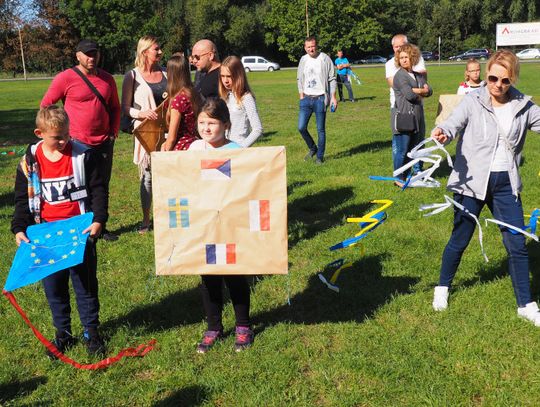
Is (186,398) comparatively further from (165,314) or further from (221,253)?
(165,314)

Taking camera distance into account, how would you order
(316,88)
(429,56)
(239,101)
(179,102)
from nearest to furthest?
(179,102)
(239,101)
(316,88)
(429,56)

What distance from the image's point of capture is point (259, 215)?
3.68 meters

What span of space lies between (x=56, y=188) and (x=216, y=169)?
1097mm

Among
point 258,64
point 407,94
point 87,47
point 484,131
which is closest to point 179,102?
point 87,47

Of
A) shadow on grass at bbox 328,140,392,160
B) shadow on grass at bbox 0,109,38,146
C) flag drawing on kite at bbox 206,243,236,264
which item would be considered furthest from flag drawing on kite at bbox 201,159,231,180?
shadow on grass at bbox 0,109,38,146

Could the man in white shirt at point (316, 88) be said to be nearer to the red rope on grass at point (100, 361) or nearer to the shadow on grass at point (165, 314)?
the shadow on grass at point (165, 314)

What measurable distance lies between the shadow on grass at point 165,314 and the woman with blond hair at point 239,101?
5.30 feet

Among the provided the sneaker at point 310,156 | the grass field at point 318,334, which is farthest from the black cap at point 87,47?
the sneaker at point 310,156

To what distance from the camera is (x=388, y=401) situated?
11.4ft

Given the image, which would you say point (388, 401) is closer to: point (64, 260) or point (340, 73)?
point (64, 260)

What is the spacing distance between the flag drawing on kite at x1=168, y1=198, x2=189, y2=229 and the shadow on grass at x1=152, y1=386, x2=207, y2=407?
1.02 m

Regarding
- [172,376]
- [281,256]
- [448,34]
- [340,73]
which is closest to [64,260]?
[172,376]

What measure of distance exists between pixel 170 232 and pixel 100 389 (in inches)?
42.2

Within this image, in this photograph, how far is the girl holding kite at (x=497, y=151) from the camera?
4215 millimetres
